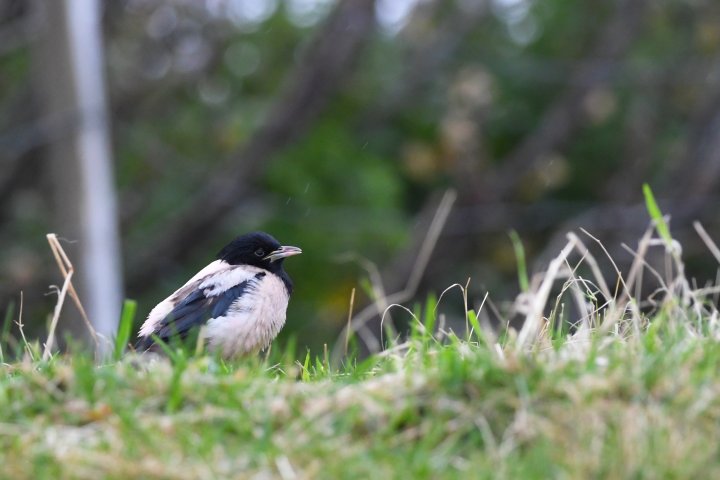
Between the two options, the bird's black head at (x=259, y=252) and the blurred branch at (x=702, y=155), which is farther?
the blurred branch at (x=702, y=155)

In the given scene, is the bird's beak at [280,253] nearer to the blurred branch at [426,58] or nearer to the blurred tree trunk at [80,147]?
the blurred tree trunk at [80,147]

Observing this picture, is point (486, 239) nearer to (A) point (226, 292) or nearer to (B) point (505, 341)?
(A) point (226, 292)

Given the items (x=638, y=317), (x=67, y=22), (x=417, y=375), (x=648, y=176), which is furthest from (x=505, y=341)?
(x=648, y=176)

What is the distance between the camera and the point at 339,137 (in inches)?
933

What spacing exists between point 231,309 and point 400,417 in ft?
9.30

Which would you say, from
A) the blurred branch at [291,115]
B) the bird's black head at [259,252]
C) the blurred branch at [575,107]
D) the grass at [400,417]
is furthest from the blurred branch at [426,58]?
the grass at [400,417]

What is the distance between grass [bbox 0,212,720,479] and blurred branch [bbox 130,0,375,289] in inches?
476

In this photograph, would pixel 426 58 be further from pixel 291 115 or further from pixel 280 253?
pixel 280 253

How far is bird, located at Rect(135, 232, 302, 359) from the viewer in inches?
269

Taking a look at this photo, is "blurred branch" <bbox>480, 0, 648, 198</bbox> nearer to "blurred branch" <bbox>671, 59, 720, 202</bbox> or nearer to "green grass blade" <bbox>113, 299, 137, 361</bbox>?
"blurred branch" <bbox>671, 59, 720, 202</bbox>

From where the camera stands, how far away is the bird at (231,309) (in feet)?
22.4

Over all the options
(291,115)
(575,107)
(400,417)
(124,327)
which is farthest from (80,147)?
(400,417)

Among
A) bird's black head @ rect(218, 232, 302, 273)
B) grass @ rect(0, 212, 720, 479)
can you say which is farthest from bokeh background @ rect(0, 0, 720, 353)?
grass @ rect(0, 212, 720, 479)

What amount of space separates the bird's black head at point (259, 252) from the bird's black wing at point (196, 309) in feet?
1.61
